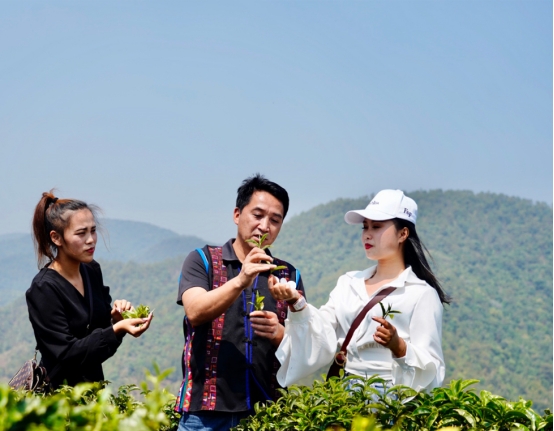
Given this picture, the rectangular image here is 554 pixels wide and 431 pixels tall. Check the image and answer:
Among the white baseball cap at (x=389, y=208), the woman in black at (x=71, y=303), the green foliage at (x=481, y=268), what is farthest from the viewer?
the green foliage at (x=481, y=268)

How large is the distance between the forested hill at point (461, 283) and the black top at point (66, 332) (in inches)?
2069

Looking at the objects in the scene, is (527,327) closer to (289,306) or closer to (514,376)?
(514,376)

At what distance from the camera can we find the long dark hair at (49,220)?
4.01 meters

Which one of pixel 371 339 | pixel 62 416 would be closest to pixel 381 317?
pixel 371 339

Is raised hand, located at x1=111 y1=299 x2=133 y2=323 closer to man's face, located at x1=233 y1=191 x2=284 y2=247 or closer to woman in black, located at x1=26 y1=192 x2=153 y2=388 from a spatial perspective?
woman in black, located at x1=26 y1=192 x2=153 y2=388

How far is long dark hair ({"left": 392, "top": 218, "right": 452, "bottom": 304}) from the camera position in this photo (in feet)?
12.9

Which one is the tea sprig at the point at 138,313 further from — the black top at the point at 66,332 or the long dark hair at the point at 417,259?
the long dark hair at the point at 417,259

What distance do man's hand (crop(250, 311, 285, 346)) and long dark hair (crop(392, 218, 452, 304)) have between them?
79 cm

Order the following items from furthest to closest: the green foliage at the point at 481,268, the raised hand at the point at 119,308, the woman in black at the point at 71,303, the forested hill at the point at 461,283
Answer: the green foliage at the point at 481,268
the forested hill at the point at 461,283
the raised hand at the point at 119,308
the woman in black at the point at 71,303

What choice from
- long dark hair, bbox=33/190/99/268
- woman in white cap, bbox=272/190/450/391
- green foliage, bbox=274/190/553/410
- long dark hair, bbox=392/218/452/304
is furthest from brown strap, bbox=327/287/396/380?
green foliage, bbox=274/190/553/410

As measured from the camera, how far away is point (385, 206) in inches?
155

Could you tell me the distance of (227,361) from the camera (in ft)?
12.2

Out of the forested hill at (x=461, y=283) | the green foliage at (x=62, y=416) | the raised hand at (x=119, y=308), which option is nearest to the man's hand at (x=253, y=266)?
the raised hand at (x=119, y=308)

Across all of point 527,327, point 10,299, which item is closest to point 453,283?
point 527,327
